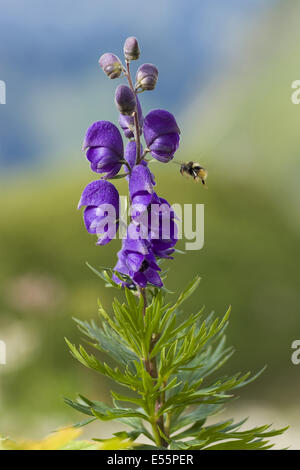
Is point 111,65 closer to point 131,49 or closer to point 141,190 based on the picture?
point 131,49

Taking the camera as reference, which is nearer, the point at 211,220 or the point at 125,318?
the point at 125,318

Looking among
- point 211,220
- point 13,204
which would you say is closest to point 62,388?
point 211,220

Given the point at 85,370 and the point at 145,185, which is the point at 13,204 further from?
the point at 145,185

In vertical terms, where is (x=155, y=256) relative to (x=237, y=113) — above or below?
below

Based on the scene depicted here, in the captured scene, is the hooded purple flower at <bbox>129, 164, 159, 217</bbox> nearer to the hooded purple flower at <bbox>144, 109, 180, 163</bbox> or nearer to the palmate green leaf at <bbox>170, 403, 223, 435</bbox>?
the hooded purple flower at <bbox>144, 109, 180, 163</bbox>

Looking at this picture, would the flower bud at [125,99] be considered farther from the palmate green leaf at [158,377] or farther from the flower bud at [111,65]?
the palmate green leaf at [158,377]
